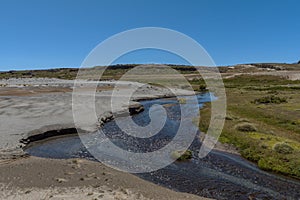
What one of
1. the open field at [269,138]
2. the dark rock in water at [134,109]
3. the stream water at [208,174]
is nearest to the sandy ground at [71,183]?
the stream water at [208,174]

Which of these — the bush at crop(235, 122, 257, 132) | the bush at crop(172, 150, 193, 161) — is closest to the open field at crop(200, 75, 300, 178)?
the bush at crop(235, 122, 257, 132)

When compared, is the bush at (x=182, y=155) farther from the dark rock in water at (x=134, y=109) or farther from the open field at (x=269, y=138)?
the dark rock in water at (x=134, y=109)

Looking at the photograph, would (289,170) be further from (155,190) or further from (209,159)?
(155,190)

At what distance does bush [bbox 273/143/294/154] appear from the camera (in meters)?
21.6

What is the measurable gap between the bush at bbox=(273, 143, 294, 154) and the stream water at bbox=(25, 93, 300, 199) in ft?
9.63

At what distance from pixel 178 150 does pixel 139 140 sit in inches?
203

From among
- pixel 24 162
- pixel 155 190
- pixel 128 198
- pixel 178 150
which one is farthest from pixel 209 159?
pixel 24 162

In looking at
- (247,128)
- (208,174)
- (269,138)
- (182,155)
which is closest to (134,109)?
(247,128)

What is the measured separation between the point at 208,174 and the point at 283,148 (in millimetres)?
7354

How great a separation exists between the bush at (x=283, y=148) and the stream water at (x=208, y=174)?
2.94 m

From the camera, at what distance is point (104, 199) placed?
13.6 m

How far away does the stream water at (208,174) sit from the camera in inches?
631

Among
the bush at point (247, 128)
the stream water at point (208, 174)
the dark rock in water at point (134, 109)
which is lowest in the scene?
the stream water at point (208, 174)

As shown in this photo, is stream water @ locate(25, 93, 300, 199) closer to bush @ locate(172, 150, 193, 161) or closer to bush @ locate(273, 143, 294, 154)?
bush @ locate(172, 150, 193, 161)
